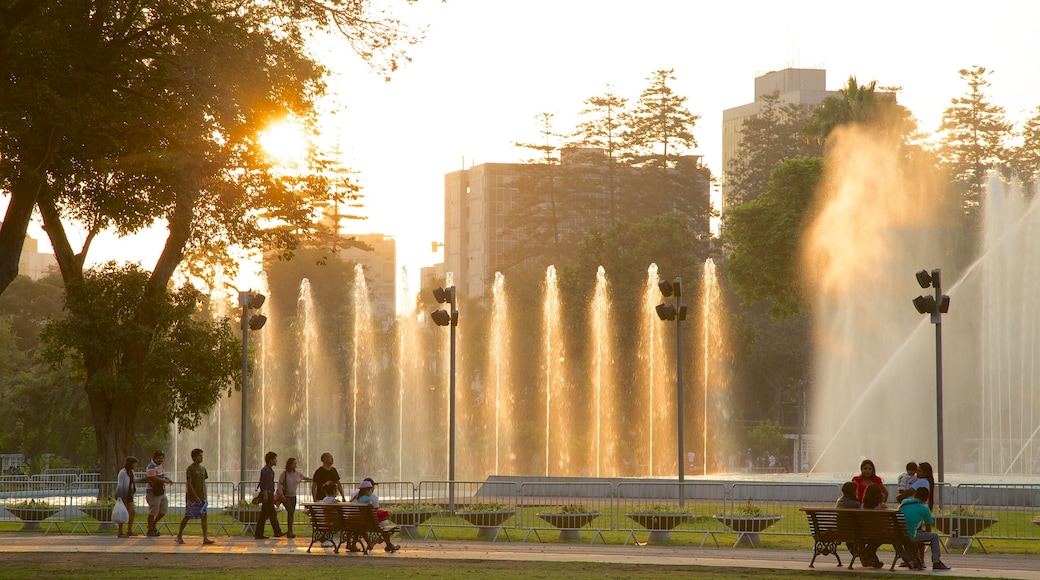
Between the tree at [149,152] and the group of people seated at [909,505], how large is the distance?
9699 mm

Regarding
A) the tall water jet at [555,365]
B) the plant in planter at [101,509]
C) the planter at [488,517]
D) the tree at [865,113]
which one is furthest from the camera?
the tall water jet at [555,365]

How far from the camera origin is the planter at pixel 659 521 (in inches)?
878

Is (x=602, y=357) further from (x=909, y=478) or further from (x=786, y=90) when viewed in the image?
(x=786, y=90)

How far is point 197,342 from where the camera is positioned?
29.4 meters

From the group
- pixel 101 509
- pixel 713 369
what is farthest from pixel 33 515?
pixel 713 369

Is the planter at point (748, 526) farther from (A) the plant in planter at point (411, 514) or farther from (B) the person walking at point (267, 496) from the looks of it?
(B) the person walking at point (267, 496)

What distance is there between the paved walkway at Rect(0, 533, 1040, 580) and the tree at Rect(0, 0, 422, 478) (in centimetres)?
526

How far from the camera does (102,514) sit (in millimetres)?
25969

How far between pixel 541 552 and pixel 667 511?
2.96 metres

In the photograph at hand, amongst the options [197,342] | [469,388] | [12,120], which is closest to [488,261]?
[469,388]

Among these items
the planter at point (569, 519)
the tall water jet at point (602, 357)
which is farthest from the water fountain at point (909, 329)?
the planter at point (569, 519)

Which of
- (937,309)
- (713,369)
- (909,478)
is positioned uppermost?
(937,309)

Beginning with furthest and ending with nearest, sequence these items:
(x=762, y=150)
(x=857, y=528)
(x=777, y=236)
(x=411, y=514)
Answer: (x=762, y=150)
(x=777, y=236)
(x=411, y=514)
(x=857, y=528)

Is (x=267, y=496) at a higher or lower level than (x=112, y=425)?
lower
